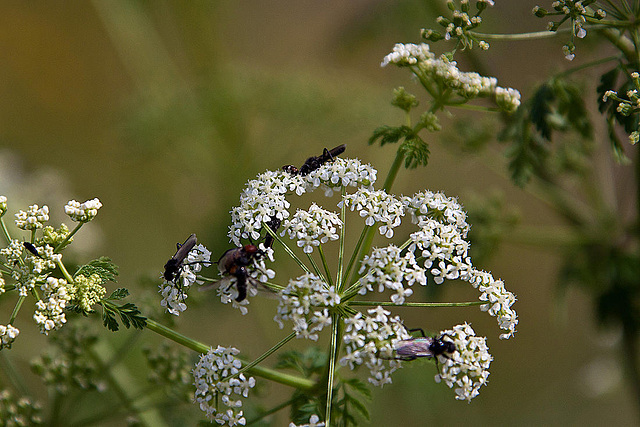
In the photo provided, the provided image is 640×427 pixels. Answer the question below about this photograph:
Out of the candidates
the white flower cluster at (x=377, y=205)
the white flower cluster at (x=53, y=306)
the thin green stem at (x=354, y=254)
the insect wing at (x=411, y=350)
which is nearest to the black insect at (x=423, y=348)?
the insect wing at (x=411, y=350)

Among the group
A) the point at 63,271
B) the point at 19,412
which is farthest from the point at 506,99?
the point at 19,412

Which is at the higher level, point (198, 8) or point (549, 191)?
point (198, 8)

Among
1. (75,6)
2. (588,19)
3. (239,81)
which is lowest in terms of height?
(588,19)

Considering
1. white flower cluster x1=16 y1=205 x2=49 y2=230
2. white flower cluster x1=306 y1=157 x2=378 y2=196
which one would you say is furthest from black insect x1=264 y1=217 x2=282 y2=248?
white flower cluster x1=16 y1=205 x2=49 y2=230

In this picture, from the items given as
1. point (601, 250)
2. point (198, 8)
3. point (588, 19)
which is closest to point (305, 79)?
point (198, 8)

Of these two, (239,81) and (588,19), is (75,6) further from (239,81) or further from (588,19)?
(588,19)
